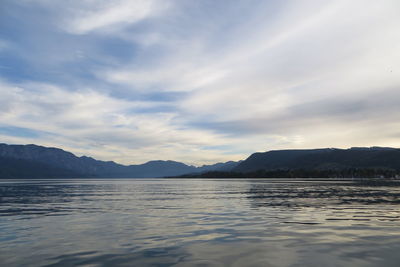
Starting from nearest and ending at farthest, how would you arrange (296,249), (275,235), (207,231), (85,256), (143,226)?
(85,256), (296,249), (275,235), (207,231), (143,226)

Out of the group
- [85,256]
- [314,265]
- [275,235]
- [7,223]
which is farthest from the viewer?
[7,223]

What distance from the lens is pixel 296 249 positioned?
21.8 m

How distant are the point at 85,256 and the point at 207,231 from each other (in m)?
12.4

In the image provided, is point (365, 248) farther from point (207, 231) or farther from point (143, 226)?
point (143, 226)

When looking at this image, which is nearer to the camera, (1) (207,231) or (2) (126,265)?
(2) (126,265)

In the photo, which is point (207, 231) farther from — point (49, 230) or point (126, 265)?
point (49, 230)

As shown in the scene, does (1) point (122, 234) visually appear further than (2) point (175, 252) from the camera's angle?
Yes

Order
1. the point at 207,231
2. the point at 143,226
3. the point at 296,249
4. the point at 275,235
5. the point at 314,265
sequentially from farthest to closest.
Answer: the point at 143,226, the point at 207,231, the point at 275,235, the point at 296,249, the point at 314,265

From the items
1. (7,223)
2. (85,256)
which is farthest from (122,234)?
(7,223)

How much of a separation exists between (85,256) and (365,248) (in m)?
19.8

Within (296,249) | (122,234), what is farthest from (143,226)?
(296,249)

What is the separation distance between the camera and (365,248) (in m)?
22.0

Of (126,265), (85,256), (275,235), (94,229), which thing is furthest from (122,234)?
(275,235)

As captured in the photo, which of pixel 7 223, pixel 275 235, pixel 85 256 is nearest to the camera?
pixel 85 256
